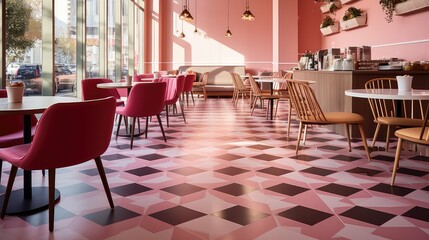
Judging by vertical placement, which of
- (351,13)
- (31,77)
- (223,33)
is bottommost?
(31,77)

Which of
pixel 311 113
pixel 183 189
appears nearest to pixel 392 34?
pixel 311 113

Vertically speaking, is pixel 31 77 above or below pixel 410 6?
below

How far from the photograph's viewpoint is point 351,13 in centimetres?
816

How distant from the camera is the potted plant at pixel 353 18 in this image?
7865mm

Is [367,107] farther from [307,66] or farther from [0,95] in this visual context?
[0,95]

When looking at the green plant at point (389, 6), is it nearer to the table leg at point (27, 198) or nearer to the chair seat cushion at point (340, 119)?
the chair seat cushion at point (340, 119)

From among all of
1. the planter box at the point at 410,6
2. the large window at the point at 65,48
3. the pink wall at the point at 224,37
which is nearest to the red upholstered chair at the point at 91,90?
the large window at the point at 65,48

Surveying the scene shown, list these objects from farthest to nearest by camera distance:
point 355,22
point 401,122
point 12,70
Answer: point 355,22 → point 12,70 → point 401,122

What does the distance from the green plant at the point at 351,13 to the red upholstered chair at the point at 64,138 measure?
6.73 m

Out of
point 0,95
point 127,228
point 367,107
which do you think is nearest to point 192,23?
point 367,107

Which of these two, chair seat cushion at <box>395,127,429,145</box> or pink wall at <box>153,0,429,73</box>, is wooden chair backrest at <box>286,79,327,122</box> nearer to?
chair seat cushion at <box>395,127,429,145</box>

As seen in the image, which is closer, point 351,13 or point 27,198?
point 27,198

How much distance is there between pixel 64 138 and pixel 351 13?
286 inches

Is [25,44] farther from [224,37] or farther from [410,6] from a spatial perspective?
[224,37]
